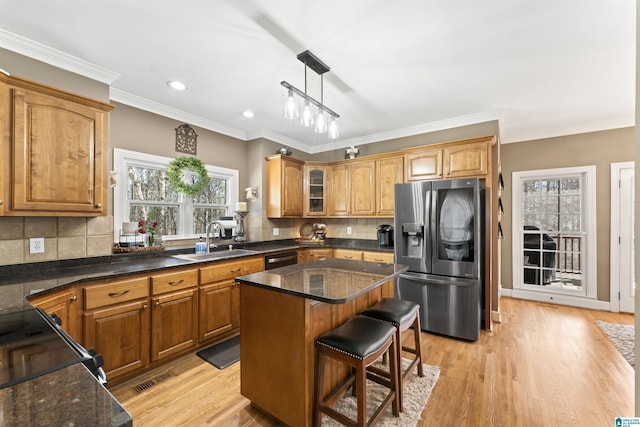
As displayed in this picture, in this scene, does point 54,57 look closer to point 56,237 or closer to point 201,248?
point 56,237

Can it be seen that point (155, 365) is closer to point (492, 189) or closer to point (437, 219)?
point (437, 219)

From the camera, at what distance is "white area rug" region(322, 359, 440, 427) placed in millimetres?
1833

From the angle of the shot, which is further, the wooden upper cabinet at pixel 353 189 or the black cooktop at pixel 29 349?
the wooden upper cabinet at pixel 353 189

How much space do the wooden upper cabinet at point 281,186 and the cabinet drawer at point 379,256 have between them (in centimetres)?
136

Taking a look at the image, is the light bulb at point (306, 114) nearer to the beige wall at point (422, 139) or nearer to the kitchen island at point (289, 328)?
the kitchen island at point (289, 328)

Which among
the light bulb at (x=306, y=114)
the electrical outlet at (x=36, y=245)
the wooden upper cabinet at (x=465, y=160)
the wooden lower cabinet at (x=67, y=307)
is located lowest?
the wooden lower cabinet at (x=67, y=307)

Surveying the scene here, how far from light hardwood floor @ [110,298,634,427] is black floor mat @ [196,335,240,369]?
0.08 metres

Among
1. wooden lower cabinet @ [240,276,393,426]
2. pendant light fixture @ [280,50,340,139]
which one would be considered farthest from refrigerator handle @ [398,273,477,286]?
pendant light fixture @ [280,50,340,139]

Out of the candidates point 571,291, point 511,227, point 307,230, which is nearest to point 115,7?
point 307,230

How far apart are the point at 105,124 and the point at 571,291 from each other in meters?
6.35

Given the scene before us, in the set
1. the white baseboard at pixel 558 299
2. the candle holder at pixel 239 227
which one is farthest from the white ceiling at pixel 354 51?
the white baseboard at pixel 558 299

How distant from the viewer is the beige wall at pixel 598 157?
3.92 m

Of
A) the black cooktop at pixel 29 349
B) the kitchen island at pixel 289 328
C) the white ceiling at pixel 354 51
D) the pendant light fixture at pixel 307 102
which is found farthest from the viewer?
the pendant light fixture at pixel 307 102

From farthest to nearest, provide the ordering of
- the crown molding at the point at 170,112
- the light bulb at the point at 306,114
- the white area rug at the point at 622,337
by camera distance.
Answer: the crown molding at the point at 170,112 → the white area rug at the point at 622,337 → the light bulb at the point at 306,114
